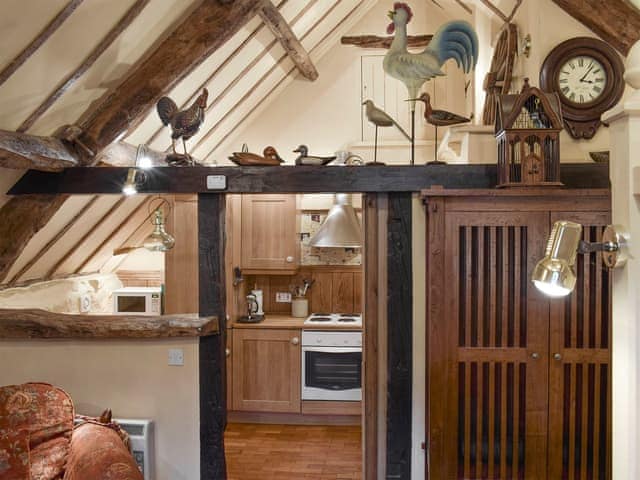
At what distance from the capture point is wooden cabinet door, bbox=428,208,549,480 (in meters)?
2.77

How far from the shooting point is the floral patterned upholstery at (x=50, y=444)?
234cm

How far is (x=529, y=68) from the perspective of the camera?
3.18 m

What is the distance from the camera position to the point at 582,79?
3.03 m

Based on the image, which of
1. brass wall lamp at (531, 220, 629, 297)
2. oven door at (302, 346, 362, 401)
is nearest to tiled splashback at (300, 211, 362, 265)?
oven door at (302, 346, 362, 401)

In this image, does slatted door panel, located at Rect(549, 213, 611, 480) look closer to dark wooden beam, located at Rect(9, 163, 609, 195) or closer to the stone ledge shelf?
dark wooden beam, located at Rect(9, 163, 609, 195)

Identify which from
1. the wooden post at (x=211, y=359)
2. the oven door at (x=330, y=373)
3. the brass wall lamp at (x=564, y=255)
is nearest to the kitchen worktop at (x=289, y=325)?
the oven door at (x=330, y=373)

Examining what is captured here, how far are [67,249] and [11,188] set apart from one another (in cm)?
122

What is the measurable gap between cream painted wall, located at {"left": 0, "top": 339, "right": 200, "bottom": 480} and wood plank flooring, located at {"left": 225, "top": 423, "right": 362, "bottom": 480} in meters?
0.81

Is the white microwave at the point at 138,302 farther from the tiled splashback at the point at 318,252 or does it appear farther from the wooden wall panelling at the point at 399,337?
the wooden wall panelling at the point at 399,337

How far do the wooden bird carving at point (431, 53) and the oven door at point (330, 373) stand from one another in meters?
2.49

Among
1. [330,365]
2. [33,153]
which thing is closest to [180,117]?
[33,153]

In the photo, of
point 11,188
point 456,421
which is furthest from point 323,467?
point 11,188

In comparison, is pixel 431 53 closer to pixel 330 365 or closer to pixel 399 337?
pixel 399 337

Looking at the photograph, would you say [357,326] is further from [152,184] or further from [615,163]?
[615,163]
